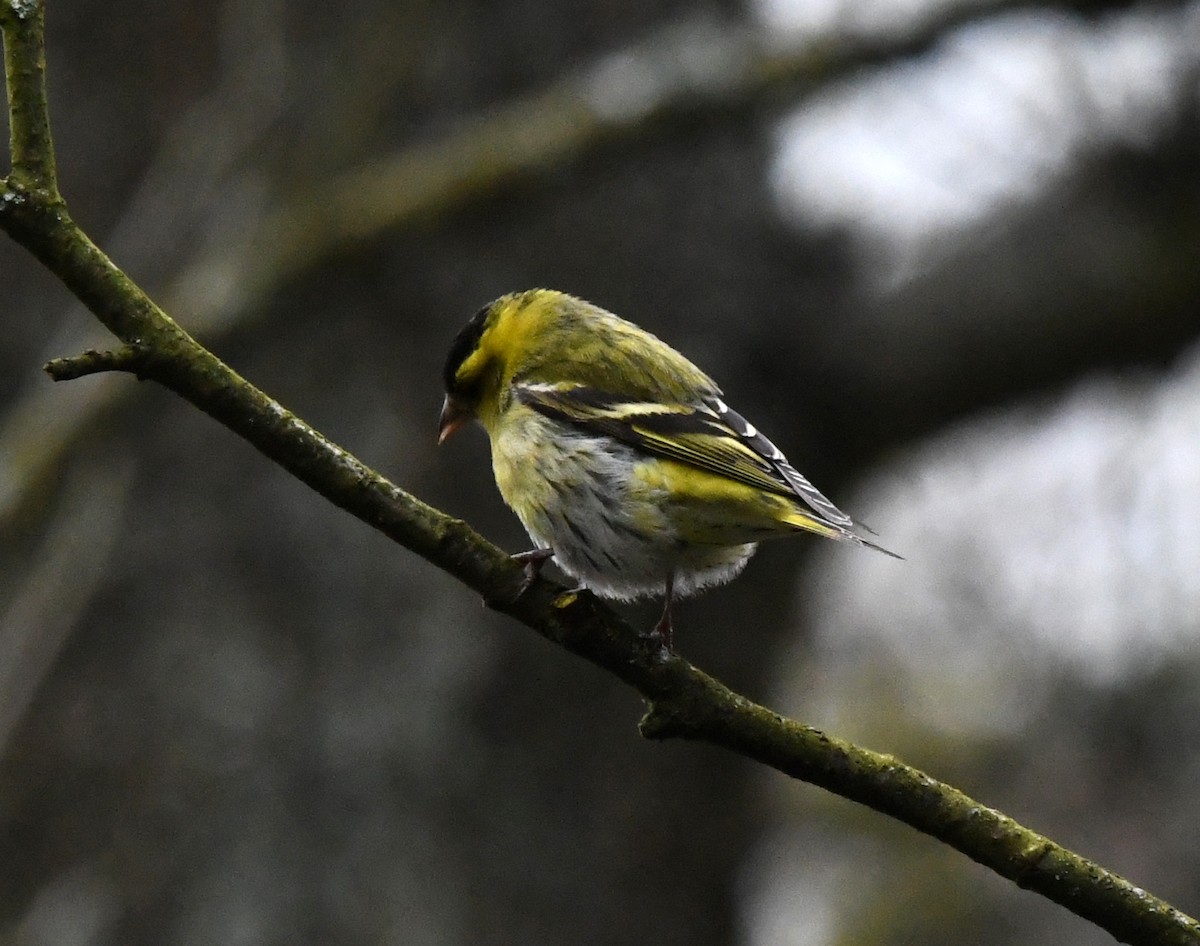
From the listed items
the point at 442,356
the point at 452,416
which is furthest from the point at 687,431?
the point at 442,356

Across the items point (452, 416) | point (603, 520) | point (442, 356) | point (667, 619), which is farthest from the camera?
point (442, 356)

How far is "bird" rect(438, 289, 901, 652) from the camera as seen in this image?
2.79 metres

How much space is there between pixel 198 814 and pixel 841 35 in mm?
2869

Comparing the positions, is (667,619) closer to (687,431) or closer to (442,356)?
(687,431)

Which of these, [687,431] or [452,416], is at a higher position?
[687,431]

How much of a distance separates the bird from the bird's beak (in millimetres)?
111

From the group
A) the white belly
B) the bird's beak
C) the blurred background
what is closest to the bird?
the white belly

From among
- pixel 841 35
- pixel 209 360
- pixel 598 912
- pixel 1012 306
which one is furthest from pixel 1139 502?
pixel 209 360

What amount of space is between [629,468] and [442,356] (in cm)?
154

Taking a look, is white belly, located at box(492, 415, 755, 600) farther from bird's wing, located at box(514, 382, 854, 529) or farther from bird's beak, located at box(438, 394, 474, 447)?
bird's beak, located at box(438, 394, 474, 447)

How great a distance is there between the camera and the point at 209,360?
171 centimetres

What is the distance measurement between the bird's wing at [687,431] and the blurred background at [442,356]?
104cm

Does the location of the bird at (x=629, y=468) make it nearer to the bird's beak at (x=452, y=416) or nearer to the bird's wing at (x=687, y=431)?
the bird's wing at (x=687, y=431)

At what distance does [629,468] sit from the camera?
2918 mm
